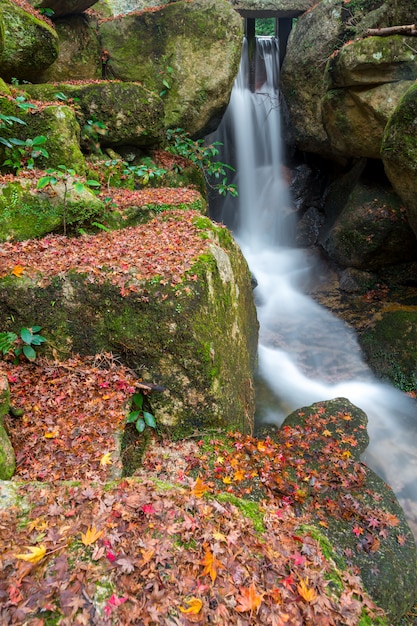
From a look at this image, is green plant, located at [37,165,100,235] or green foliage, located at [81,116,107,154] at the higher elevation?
green foliage, located at [81,116,107,154]

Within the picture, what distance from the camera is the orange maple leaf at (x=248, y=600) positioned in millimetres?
1821

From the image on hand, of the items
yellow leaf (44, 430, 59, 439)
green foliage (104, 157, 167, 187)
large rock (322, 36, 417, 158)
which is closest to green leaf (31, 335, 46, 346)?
yellow leaf (44, 430, 59, 439)

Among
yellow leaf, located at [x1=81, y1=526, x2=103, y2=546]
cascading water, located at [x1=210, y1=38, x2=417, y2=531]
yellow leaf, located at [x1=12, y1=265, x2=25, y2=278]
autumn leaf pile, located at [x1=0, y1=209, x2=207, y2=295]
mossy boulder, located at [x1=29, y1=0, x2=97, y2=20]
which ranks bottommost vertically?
cascading water, located at [x1=210, y1=38, x2=417, y2=531]

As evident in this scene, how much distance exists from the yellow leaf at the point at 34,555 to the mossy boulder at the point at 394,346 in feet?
23.9

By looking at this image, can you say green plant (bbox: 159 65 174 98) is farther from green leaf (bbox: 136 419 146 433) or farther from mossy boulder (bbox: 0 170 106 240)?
green leaf (bbox: 136 419 146 433)

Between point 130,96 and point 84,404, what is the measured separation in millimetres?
7364

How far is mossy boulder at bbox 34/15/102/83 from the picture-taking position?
9.10m

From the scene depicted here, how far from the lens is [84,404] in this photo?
383 cm

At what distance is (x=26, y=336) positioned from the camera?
407 cm

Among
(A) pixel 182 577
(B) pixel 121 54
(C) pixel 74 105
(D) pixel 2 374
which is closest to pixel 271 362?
(D) pixel 2 374

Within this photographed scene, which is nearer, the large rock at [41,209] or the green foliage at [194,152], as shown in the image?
the large rock at [41,209]

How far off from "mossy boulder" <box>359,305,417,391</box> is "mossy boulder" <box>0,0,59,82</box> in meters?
9.46

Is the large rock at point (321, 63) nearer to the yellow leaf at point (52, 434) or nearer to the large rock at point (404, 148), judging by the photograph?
the large rock at point (404, 148)

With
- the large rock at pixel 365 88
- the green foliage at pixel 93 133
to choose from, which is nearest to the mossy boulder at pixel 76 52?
the green foliage at pixel 93 133
